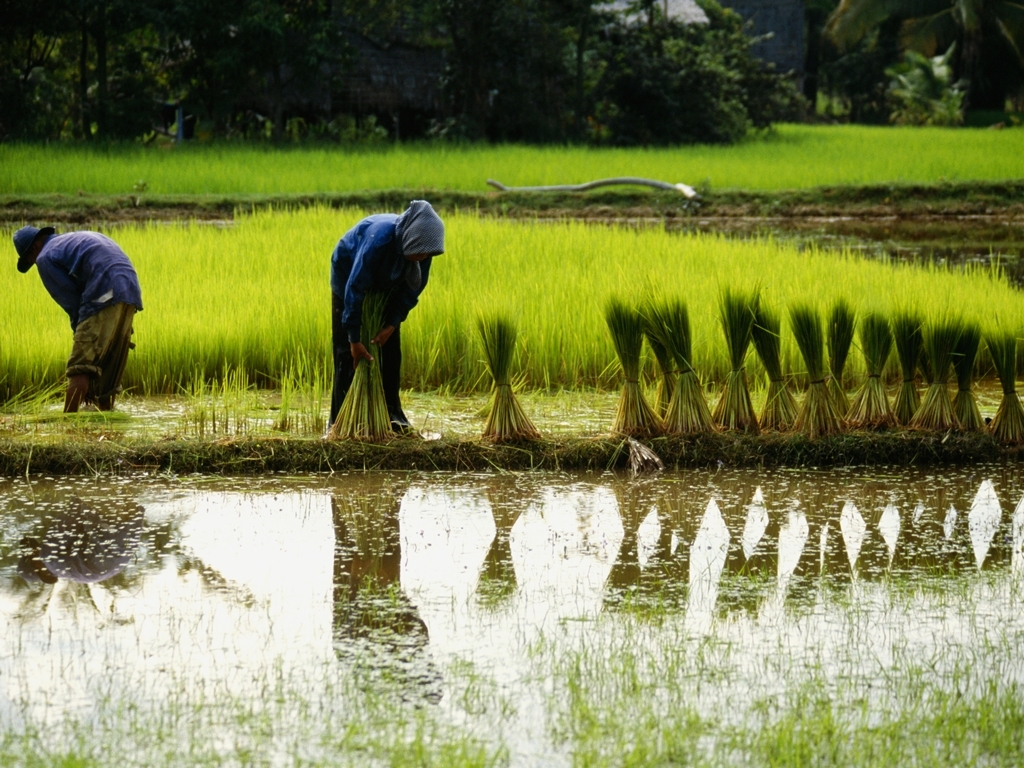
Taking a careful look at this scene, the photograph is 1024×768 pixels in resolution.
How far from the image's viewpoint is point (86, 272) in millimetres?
5301

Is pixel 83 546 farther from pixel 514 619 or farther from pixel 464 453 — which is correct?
pixel 464 453

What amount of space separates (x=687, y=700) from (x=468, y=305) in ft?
13.0

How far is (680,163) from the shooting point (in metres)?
15.8

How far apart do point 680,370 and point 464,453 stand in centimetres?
90

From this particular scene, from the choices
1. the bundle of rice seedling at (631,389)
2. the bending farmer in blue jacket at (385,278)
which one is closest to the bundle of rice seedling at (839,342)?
the bundle of rice seedling at (631,389)

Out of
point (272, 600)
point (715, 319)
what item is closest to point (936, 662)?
point (272, 600)

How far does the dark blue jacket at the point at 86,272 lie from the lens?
5.26 meters

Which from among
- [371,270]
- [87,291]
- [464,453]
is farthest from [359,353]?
[87,291]

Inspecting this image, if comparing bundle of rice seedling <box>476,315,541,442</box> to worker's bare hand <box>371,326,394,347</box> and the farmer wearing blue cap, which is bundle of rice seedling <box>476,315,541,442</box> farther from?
the farmer wearing blue cap

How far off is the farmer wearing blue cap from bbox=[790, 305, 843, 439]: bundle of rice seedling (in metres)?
2.66

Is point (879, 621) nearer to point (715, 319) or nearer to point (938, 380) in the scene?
point (938, 380)

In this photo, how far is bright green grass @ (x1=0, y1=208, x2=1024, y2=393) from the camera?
19.8ft

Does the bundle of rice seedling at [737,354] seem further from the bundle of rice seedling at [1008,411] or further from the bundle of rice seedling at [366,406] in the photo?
the bundle of rice seedling at [366,406]

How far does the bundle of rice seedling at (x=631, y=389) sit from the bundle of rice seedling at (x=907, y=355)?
996 millimetres
